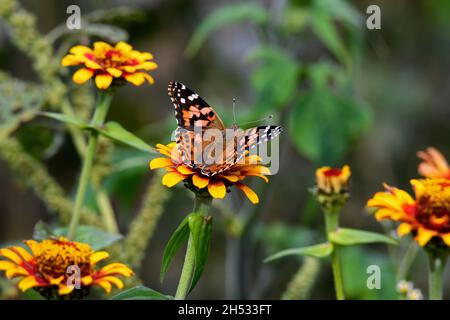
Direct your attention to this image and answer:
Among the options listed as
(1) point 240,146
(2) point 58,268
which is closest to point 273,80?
(1) point 240,146

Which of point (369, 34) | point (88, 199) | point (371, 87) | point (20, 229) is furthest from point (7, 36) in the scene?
point (371, 87)

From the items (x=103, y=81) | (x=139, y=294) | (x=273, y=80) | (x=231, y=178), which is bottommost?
(x=139, y=294)

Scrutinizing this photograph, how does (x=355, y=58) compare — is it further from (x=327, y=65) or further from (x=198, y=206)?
(x=198, y=206)

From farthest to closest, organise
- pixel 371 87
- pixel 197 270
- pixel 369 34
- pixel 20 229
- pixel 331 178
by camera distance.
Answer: pixel 371 87 → pixel 20 229 → pixel 369 34 → pixel 331 178 → pixel 197 270

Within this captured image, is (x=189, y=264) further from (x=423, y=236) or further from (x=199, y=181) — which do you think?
(x=423, y=236)

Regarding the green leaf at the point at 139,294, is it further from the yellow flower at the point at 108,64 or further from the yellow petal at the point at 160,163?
the yellow flower at the point at 108,64

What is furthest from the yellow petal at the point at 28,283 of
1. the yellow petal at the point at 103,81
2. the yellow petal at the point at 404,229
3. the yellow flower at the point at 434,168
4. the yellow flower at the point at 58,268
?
the yellow flower at the point at 434,168

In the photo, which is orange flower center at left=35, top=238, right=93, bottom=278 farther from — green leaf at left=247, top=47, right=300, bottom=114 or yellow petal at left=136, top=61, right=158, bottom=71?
green leaf at left=247, top=47, right=300, bottom=114
